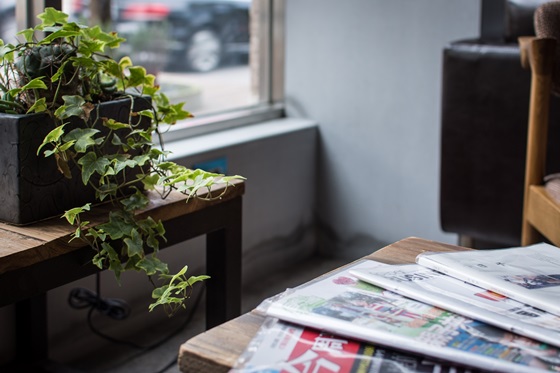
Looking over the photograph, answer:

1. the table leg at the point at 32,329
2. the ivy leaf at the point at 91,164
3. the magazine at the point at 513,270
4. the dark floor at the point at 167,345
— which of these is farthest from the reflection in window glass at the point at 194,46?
the magazine at the point at 513,270

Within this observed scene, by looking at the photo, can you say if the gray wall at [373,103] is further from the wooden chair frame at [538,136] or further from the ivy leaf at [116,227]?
the ivy leaf at [116,227]

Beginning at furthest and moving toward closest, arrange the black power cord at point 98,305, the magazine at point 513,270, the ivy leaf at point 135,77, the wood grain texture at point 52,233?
the black power cord at point 98,305 → the ivy leaf at point 135,77 → the wood grain texture at point 52,233 → the magazine at point 513,270

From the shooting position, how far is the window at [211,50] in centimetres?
263

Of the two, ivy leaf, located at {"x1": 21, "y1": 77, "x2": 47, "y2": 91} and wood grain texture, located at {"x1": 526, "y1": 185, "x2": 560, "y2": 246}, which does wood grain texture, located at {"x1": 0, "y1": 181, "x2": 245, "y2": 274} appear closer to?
ivy leaf, located at {"x1": 21, "y1": 77, "x2": 47, "y2": 91}

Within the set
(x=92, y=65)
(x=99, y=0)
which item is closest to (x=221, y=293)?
(x=92, y=65)

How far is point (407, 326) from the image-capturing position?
80 cm

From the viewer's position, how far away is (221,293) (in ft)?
5.16

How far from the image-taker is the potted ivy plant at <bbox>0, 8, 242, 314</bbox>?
126 centimetres

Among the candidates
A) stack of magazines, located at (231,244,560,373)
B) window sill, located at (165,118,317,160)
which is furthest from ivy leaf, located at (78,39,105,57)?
window sill, located at (165,118,317,160)

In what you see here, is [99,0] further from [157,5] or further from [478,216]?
[478,216]

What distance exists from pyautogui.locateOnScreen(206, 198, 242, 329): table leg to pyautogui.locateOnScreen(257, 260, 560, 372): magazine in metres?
0.65

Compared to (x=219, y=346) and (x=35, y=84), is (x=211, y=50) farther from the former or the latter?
(x=219, y=346)

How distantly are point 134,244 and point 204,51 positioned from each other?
5.91ft

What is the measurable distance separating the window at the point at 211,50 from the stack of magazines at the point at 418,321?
163 cm
